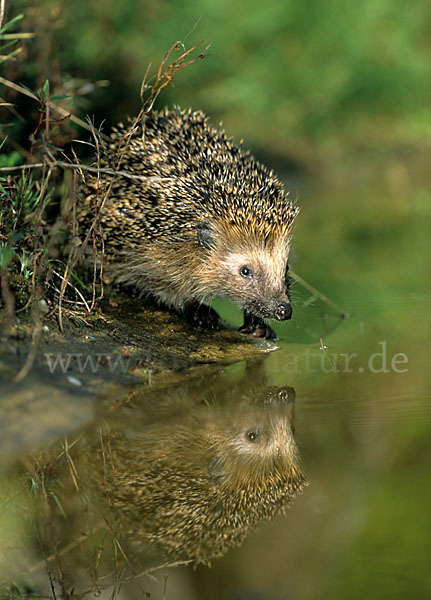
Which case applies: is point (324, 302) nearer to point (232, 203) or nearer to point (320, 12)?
point (232, 203)

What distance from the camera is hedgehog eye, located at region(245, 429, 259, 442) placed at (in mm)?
4184

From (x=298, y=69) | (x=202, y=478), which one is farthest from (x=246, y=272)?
(x=298, y=69)

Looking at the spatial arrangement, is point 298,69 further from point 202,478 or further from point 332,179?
point 202,478

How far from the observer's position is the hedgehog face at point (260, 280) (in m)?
6.20

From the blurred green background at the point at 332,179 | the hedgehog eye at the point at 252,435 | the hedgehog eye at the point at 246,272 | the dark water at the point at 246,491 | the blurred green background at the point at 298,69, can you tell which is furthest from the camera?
the blurred green background at the point at 298,69

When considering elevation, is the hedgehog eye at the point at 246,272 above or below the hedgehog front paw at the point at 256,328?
above

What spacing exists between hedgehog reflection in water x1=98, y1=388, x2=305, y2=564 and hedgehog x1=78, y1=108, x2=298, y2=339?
1.89 meters

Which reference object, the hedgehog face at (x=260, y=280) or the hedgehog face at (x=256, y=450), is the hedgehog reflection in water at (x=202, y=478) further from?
the hedgehog face at (x=260, y=280)

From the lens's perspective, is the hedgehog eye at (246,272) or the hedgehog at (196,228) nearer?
the hedgehog at (196,228)

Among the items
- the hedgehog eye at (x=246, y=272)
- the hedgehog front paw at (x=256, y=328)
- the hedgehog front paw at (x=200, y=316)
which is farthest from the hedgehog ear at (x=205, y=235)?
the hedgehog front paw at (x=256, y=328)

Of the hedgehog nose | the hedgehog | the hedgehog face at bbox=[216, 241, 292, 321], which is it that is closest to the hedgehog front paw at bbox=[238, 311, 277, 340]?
the hedgehog

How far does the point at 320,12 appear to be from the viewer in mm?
17031

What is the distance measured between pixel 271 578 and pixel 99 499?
3.24 feet

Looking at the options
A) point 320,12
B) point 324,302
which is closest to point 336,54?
point 320,12
